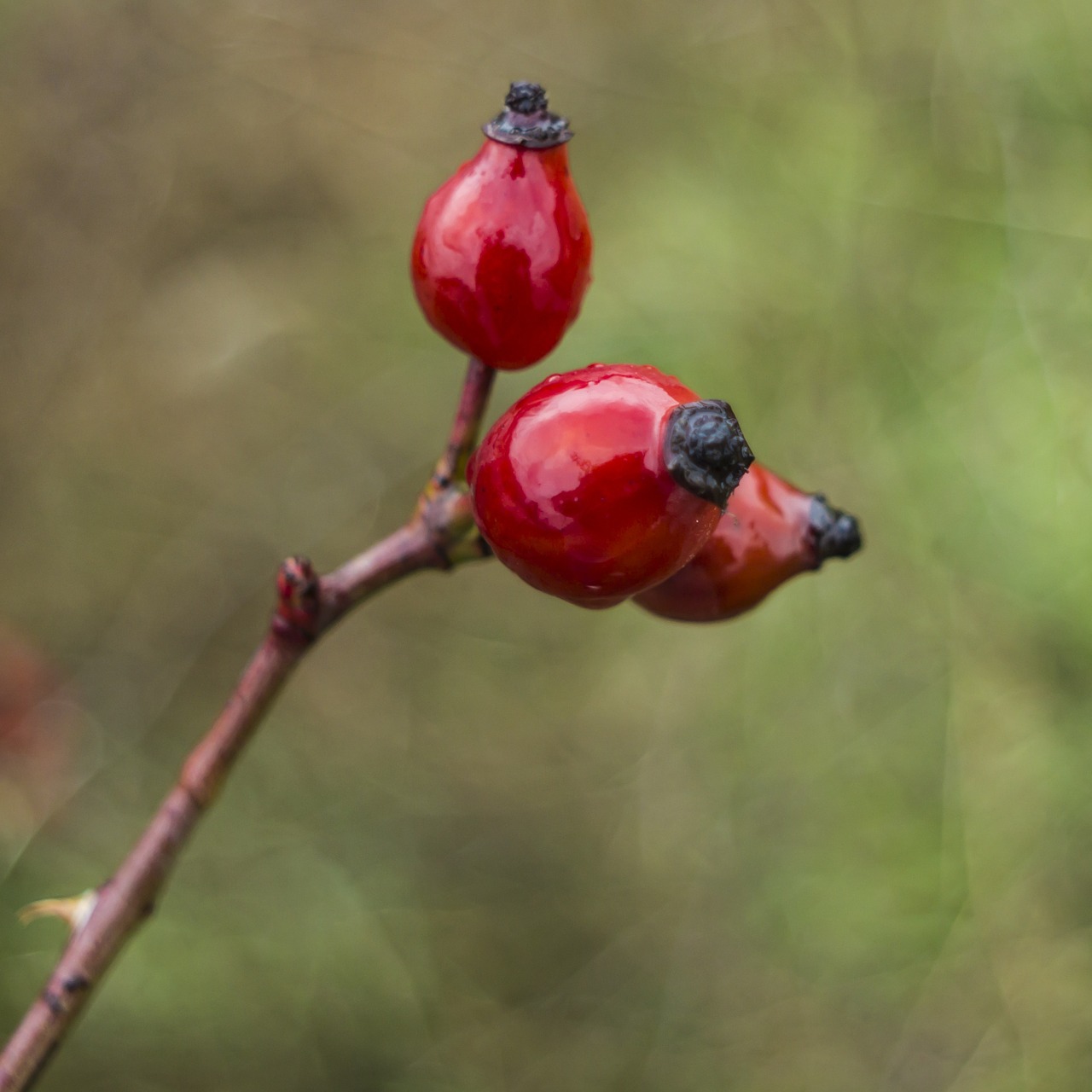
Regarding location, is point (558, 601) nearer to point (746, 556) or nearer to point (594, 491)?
point (746, 556)

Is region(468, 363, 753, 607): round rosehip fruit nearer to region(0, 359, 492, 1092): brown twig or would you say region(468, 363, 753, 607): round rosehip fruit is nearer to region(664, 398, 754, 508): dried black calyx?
region(664, 398, 754, 508): dried black calyx

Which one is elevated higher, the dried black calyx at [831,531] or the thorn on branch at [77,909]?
the dried black calyx at [831,531]

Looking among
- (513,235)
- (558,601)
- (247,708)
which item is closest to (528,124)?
(513,235)

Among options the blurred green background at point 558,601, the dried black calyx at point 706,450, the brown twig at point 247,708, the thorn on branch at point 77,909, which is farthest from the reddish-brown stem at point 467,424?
the blurred green background at point 558,601

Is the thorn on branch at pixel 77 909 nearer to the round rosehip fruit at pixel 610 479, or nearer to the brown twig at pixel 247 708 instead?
the brown twig at pixel 247 708

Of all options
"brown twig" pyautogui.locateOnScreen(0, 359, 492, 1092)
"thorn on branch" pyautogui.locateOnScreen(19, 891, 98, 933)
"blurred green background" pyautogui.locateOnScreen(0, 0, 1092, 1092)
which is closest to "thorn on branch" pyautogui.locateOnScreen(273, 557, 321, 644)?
"brown twig" pyautogui.locateOnScreen(0, 359, 492, 1092)
